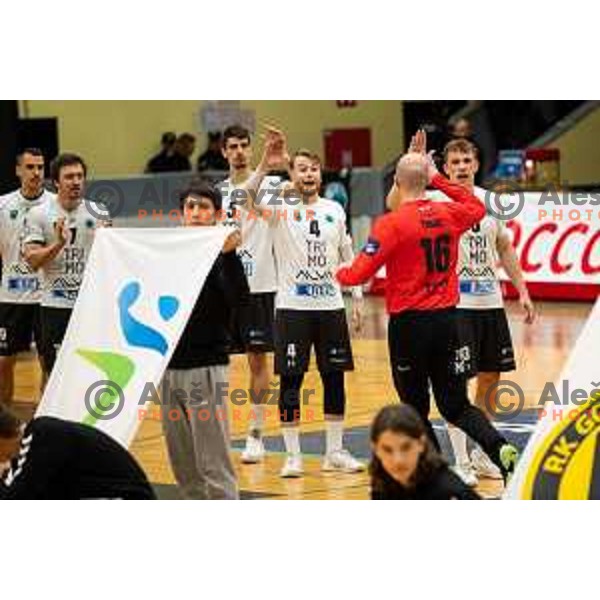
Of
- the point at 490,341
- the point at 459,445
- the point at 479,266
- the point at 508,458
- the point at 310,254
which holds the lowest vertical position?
the point at 459,445

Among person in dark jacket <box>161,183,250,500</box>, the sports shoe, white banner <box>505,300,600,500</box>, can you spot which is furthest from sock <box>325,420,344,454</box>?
white banner <box>505,300,600,500</box>

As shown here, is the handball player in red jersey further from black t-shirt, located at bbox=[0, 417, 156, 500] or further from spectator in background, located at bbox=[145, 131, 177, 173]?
spectator in background, located at bbox=[145, 131, 177, 173]

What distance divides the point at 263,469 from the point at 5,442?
13.8 ft

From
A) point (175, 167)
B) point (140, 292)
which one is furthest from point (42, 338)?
point (175, 167)

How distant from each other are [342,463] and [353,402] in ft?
9.69

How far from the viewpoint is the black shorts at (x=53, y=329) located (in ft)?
43.9

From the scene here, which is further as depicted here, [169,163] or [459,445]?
[169,163]

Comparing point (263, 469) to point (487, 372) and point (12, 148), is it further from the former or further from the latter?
point (12, 148)

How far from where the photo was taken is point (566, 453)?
9312 millimetres

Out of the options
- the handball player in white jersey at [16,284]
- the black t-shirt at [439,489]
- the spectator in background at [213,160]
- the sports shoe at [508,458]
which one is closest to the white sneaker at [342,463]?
the sports shoe at [508,458]

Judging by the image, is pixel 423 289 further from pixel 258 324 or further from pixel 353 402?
pixel 353 402

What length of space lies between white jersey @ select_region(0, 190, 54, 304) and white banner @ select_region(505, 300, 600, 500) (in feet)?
19.2

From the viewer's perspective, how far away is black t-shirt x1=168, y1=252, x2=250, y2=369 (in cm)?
1041

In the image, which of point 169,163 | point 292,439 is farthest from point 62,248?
point 169,163
